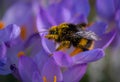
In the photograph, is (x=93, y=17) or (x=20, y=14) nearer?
(x=20, y=14)

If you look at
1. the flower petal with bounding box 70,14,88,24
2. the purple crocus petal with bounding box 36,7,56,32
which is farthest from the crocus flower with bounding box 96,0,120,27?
the purple crocus petal with bounding box 36,7,56,32

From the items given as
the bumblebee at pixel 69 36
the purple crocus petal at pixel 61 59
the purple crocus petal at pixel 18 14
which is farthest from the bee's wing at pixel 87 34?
the purple crocus petal at pixel 18 14

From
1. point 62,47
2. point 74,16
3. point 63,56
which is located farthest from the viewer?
point 74,16

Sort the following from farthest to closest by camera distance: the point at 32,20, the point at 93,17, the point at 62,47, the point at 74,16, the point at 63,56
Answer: the point at 93,17, the point at 32,20, the point at 74,16, the point at 62,47, the point at 63,56

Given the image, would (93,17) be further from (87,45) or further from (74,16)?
(87,45)

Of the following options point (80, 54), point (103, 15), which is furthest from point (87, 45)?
point (103, 15)

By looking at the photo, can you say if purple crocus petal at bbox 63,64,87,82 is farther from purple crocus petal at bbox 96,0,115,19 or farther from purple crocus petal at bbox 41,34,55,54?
purple crocus petal at bbox 96,0,115,19

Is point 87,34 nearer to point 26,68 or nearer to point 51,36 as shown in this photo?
point 51,36
